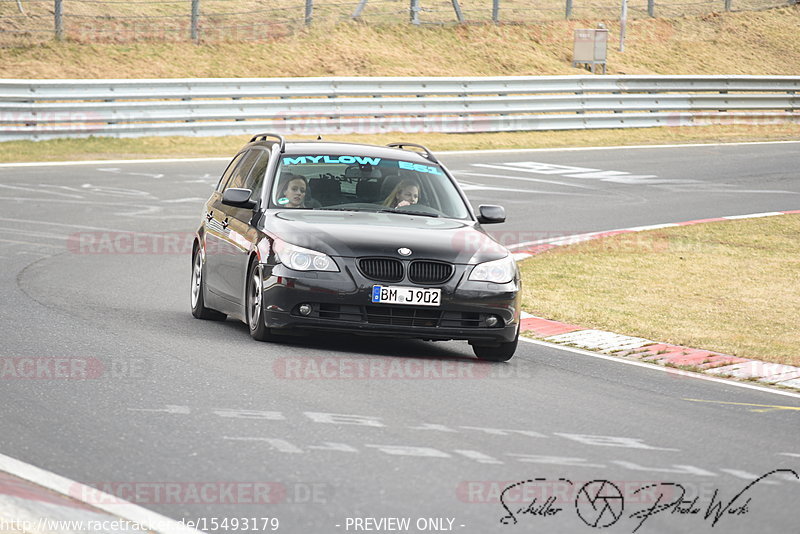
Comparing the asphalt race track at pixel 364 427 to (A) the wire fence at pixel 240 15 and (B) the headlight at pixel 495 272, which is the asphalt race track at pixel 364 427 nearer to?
(B) the headlight at pixel 495 272

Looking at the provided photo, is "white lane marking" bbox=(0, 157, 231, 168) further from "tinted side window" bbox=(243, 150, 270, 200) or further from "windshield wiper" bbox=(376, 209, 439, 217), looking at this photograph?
"windshield wiper" bbox=(376, 209, 439, 217)

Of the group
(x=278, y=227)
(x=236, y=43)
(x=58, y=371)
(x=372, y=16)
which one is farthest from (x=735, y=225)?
(x=372, y=16)

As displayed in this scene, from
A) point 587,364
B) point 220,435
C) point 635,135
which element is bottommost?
point 635,135

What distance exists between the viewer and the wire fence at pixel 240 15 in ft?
116

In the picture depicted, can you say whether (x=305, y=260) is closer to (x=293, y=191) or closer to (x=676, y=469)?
(x=293, y=191)

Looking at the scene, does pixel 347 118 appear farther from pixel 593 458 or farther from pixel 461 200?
pixel 593 458

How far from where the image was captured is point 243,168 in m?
11.8

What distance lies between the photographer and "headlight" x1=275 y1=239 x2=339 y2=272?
31.3 feet

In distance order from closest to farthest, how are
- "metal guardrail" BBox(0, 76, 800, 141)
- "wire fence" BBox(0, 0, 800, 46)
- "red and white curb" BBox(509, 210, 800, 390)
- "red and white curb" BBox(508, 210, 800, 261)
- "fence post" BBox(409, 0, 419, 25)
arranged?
"red and white curb" BBox(509, 210, 800, 390) → "red and white curb" BBox(508, 210, 800, 261) → "metal guardrail" BBox(0, 76, 800, 141) → "wire fence" BBox(0, 0, 800, 46) → "fence post" BBox(409, 0, 419, 25)

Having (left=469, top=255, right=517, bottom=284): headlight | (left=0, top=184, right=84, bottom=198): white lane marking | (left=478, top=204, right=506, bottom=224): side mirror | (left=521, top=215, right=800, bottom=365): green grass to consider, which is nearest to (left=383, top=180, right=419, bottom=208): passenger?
(left=478, top=204, right=506, bottom=224): side mirror

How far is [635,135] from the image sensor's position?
33.3 m

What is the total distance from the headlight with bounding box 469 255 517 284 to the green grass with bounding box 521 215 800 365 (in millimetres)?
2207

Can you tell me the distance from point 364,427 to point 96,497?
1.93 metres

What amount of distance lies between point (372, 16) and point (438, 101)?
11.1 metres
